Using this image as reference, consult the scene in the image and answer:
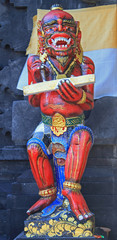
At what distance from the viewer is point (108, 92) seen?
17.4 feet

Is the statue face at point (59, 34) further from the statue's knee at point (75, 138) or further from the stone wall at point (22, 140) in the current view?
the stone wall at point (22, 140)

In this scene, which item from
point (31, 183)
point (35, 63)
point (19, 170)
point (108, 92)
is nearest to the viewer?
point (35, 63)

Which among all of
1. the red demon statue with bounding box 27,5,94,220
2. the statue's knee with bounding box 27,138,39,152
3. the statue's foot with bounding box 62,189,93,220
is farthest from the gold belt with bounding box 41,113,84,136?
the statue's foot with bounding box 62,189,93,220

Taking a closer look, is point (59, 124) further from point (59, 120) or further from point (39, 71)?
point (39, 71)

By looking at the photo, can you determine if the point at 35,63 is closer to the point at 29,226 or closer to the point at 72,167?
the point at 72,167

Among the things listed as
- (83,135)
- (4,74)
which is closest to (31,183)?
(83,135)

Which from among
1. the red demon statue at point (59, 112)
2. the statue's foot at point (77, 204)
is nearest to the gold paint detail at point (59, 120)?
the red demon statue at point (59, 112)

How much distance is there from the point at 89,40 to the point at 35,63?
1.31 metres

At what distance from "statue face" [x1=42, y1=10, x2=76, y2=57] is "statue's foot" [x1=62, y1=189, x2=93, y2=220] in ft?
4.61

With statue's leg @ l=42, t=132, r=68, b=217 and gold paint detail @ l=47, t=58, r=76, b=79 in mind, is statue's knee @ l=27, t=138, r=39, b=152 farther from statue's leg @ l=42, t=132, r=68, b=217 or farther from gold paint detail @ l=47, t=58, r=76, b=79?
gold paint detail @ l=47, t=58, r=76, b=79

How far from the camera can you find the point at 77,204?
407cm

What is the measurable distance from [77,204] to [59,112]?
0.94 metres

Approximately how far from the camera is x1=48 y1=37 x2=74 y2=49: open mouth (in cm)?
434

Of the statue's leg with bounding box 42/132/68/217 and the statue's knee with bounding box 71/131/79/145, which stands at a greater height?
the statue's knee with bounding box 71/131/79/145
